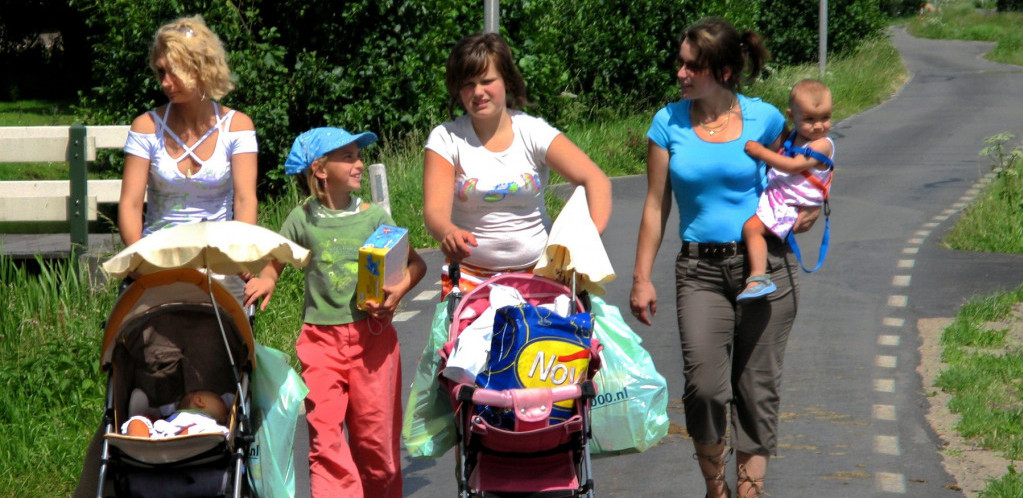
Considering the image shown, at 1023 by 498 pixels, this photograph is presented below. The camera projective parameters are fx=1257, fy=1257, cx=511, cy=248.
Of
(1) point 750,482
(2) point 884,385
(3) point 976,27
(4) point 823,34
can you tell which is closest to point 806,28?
(4) point 823,34

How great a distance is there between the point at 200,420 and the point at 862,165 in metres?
17.3

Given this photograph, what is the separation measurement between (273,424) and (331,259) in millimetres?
721

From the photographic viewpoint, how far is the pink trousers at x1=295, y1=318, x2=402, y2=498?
5.01 meters

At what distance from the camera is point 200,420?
4.56m

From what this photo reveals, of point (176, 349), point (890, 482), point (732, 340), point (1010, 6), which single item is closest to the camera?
point (176, 349)

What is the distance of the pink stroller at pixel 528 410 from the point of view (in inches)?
173

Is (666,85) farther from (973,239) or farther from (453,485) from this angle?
(453,485)

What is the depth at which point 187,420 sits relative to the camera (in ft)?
14.9

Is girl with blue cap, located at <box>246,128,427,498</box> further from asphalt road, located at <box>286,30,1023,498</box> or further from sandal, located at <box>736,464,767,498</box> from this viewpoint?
sandal, located at <box>736,464,767,498</box>

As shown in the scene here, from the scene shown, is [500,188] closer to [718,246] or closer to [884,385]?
[718,246]

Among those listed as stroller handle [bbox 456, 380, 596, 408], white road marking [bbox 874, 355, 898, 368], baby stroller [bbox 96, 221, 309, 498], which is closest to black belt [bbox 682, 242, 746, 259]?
stroller handle [bbox 456, 380, 596, 408]

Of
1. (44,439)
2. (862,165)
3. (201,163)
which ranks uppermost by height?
(201,163)

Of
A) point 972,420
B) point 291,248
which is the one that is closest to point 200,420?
point 291,248

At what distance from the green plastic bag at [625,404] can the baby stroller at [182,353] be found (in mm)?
1245
